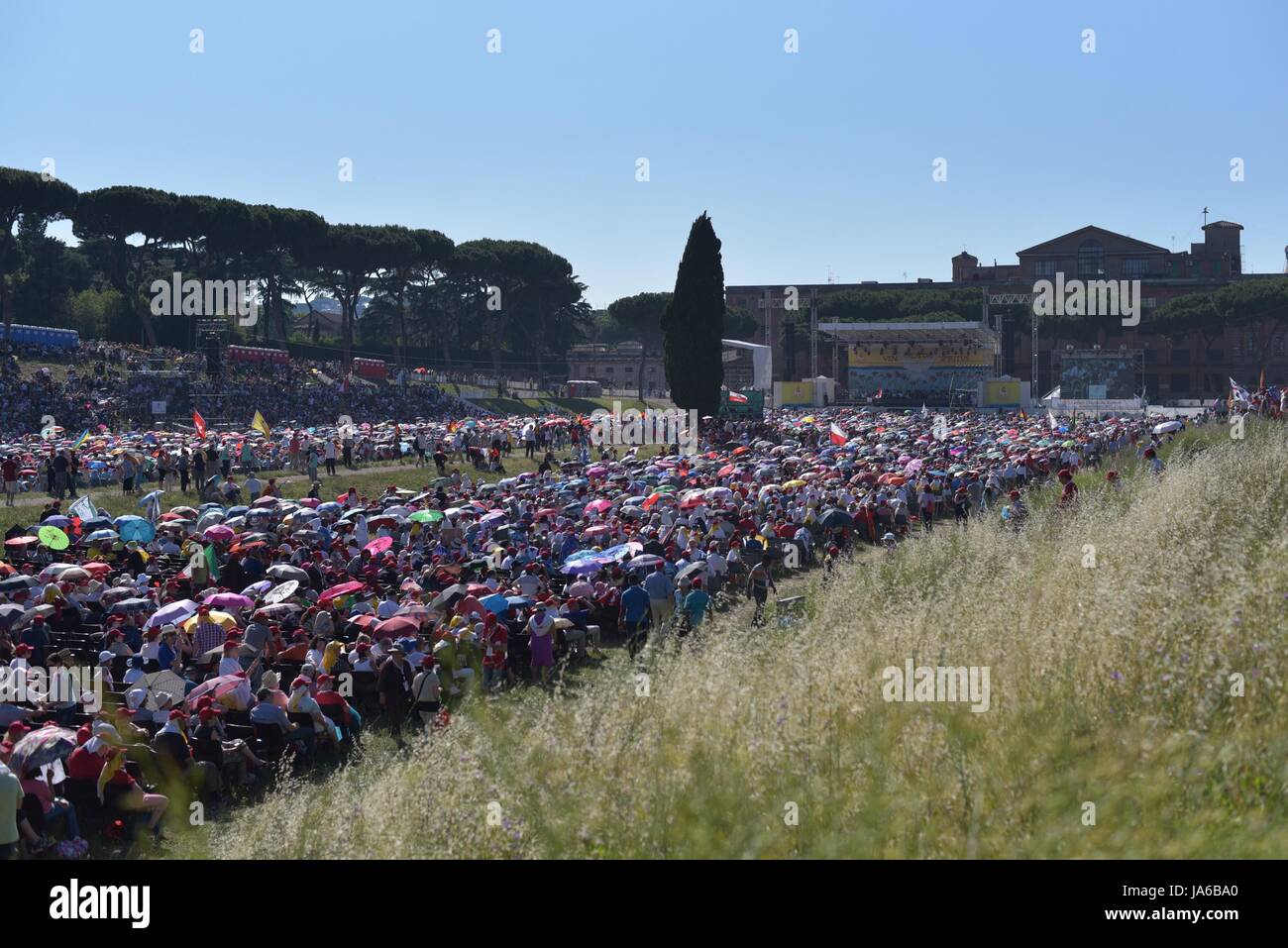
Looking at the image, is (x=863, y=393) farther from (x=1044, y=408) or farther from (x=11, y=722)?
(x=11, y=722)

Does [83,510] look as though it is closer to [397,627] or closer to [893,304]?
[397,627]

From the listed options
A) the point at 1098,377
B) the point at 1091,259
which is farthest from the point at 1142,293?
the point at 1098,377

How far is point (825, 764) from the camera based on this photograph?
7.21 m

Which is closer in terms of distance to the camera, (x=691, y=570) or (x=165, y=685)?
(x=165, y=685)

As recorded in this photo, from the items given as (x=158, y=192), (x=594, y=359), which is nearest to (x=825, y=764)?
(x=158, y=192)

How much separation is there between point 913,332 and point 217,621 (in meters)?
56.4

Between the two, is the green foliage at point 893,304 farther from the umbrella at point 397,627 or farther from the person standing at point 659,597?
the umbrella at point 397,627

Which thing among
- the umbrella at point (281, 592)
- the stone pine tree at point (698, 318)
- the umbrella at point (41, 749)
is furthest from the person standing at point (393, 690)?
the stone pine tree at point (698, 318)

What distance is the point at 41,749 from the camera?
8.89 meters

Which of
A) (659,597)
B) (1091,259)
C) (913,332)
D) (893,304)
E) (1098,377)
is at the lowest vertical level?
(659,597)

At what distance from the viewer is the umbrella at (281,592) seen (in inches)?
563

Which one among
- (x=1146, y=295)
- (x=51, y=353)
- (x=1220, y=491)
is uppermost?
(x=1146, y=295)

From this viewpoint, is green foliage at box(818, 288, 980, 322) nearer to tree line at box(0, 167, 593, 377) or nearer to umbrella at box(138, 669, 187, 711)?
tree line at box(0, 167, 593, 377)
